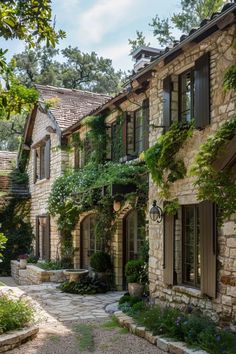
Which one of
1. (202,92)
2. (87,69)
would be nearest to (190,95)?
(202,92)

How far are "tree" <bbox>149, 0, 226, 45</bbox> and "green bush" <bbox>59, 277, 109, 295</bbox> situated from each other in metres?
18.4

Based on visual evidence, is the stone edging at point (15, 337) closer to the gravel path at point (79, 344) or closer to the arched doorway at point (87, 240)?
the gravel path at point (79, 344)

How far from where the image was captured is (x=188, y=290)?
7734 mm

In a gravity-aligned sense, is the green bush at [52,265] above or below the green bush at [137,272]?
below

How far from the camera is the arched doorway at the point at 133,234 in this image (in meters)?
11.4

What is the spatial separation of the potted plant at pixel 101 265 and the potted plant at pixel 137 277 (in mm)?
1996

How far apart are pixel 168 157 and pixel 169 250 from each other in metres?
1.86

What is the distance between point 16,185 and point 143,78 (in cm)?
1279

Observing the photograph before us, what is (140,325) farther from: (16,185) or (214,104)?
(16,185)

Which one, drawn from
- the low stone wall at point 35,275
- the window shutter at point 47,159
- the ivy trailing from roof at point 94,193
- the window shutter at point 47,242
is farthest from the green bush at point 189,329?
the window shutter at point 47,159

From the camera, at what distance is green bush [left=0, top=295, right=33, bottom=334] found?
23.1ft

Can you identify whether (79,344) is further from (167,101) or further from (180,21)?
(180,21)

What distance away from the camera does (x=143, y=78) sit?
9227mm

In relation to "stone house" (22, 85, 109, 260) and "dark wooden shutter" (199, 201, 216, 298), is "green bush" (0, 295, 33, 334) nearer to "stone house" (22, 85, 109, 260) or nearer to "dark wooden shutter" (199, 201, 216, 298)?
"dark wooden shutter" (199, 201, 216, 298)
